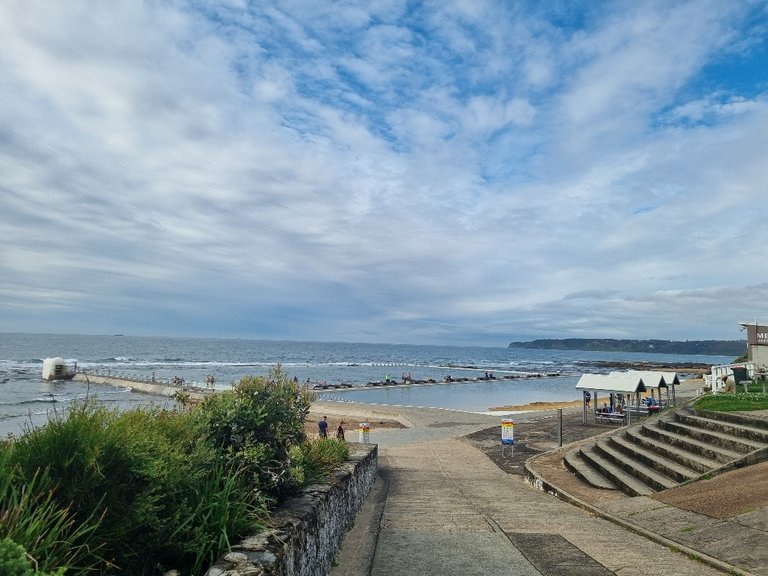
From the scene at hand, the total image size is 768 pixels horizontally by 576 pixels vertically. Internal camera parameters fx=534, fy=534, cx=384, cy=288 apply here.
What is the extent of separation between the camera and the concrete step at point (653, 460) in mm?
10543

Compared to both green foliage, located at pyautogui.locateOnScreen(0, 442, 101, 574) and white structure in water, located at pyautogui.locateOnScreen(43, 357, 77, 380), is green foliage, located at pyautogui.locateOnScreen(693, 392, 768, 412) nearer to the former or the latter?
green foliage, located at pyautogui.locateOnScreen(0, 442, 101, 574)

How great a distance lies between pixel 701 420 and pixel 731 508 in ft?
19.5

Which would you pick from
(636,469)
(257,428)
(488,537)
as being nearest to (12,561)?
(257,428)

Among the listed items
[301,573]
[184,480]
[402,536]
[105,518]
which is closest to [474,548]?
[402,536]

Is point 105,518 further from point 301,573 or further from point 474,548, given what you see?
point 474,548

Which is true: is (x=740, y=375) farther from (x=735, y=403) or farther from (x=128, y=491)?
(x=128, y=491)

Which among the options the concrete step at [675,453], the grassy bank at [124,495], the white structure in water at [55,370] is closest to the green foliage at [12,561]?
the grassy bank at [124,495]

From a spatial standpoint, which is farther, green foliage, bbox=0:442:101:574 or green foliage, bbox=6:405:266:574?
green foliage, bbox=6:405:266:574

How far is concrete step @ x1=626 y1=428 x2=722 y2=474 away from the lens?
1062 centimetres

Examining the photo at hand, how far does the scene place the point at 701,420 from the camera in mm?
13281

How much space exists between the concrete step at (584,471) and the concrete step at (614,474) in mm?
109

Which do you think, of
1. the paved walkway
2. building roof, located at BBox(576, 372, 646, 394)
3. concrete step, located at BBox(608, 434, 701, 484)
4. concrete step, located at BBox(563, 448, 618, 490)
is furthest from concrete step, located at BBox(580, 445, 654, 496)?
→ building roof, located at BBox(576, 372, 646, 394)

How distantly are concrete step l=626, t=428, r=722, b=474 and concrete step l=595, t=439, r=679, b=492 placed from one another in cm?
55

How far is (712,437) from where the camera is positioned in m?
12.0
